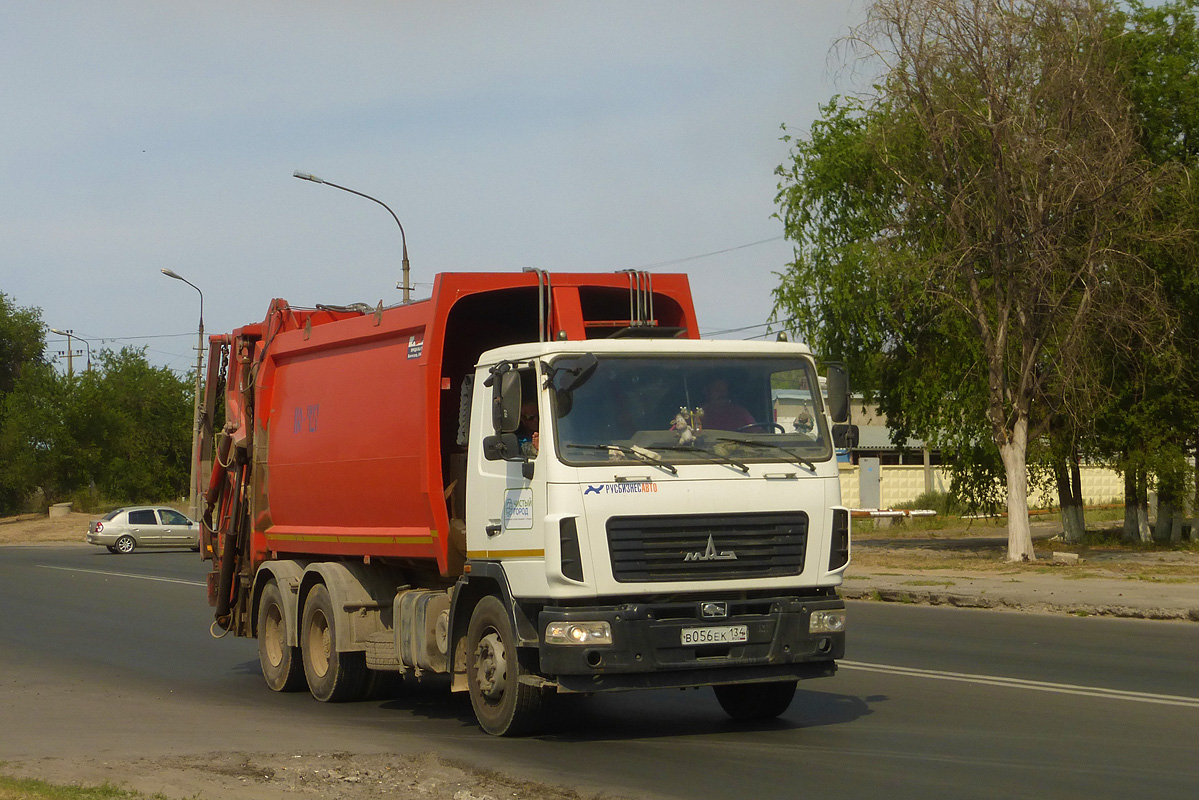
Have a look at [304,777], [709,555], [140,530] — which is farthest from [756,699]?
[140,530]

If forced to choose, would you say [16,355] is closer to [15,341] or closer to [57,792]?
[15,341]

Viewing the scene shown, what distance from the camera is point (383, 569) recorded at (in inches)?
445

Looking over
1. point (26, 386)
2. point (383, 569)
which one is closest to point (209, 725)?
point (383, 569)

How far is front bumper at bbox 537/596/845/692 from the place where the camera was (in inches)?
336

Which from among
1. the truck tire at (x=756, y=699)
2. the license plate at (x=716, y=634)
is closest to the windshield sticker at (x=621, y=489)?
the license plate at (x=716, y=634)

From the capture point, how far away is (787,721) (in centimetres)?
998

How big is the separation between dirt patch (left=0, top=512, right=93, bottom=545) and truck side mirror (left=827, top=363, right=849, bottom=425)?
52332 millimetres

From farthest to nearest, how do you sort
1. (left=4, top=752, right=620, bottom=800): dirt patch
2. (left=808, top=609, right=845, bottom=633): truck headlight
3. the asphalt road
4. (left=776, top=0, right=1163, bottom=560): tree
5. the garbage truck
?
(left=776, top=0, right=1163, bottom=560): tree
(left=808, top=609, right=845, bottom=633): truck headlight
the garbage truck
the asphalt road
(left=4, top=752, right=620, bottom=800): dirt patch

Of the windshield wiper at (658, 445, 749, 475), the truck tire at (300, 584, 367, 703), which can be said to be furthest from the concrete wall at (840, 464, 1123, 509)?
the windshield wiper at (658, 445, 749, 475)

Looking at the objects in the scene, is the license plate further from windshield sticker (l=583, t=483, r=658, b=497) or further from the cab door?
the cab door

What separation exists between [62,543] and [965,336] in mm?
39053

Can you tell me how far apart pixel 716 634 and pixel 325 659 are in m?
4.28

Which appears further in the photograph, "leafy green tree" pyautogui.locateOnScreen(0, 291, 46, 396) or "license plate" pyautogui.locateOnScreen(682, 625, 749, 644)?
"leafy green tree" pyautogui.locateOnScreen(0, 291, 46, 396)

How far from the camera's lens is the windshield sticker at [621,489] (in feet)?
28.1
